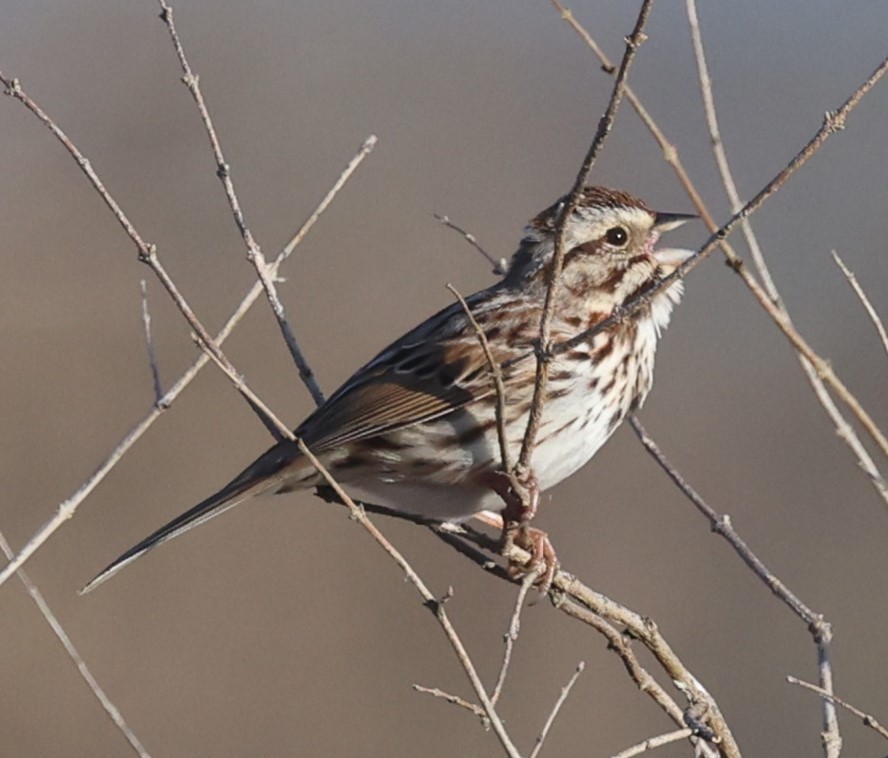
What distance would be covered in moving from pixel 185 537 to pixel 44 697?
1495mm

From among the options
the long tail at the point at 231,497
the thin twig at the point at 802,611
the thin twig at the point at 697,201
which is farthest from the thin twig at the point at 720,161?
the long tail at the point at 231,497

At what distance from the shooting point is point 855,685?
10.0 m

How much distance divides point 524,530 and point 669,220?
3.96 ft

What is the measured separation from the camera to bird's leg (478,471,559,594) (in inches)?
150

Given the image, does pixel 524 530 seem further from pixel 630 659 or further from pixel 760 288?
pixel 760 288

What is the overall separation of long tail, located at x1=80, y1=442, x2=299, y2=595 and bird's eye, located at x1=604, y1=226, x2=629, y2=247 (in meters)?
1.15

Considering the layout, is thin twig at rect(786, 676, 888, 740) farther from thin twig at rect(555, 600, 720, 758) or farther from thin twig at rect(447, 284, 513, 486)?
thin twig at rect(447, 284, 513, 486)

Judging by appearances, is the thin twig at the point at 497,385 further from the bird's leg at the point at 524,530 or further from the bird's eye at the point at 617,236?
the bird's eye at the point at 617,236

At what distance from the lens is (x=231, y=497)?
437cm

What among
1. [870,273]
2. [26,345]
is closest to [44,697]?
[26,345]

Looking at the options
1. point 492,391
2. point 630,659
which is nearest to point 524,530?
point 630,659

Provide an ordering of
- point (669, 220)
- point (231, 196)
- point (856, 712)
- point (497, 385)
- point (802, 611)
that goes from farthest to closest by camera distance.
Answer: point (669, 220) → point (231, 196) → point (802, 611) → point (497, 385) → point (856, 712)

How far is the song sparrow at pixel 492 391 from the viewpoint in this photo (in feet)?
14.3

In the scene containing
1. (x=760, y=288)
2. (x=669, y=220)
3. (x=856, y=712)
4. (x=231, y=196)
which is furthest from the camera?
(x=669, y=220)
